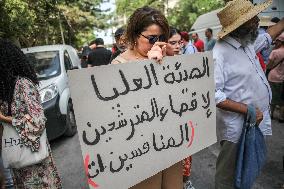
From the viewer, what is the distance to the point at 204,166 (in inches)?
180

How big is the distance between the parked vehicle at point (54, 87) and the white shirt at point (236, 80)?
11.6ft

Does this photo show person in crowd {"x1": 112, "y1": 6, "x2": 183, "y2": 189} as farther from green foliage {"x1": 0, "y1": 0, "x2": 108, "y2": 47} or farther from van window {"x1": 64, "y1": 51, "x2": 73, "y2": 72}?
green foliage {"x1": 0, "y1": 0, "x2": 108, "y2": 47}

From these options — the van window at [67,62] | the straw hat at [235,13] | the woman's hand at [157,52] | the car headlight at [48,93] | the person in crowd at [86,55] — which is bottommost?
the person in crowd at [86,55]

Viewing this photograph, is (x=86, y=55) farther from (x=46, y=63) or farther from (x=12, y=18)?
(x=46, y=63)

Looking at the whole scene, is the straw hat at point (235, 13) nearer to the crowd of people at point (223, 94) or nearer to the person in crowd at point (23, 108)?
the crowd of people at point (223, 94)

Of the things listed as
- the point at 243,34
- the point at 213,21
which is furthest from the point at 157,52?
the point at 213,21

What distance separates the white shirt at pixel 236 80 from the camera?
2.68 meters

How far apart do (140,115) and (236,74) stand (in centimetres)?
107

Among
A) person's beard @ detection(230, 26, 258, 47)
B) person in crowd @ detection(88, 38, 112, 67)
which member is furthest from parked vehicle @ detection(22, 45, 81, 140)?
person's beard @ detection(230, 26, 258, 47)

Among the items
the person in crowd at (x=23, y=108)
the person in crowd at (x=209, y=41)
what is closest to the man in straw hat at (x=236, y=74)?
the person in crowd at (x=23, y=108)

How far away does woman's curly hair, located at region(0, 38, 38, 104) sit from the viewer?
2.56m

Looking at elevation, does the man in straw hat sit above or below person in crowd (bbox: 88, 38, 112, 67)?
above

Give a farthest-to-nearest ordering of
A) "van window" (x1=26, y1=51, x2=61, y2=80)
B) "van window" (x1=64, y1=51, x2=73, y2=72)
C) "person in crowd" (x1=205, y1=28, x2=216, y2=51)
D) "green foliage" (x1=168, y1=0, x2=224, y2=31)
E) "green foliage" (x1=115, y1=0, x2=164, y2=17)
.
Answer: "green foliage" (x1=115, y1=0, x2=164, y2=17) → "green foliage" (x1=168, y1=0, x2=224, y2=31) → "person in crowd" (x1=205, y1=28, x2=216, y2=51) → "van window" (x1=64, y1=51, x2=73, y2=72) → "van window" (x1=26, y1=51, x2=61, y2=80)

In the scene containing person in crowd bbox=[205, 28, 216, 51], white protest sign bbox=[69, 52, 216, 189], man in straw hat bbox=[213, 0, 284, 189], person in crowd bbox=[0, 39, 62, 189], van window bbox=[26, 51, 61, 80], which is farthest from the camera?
person in crowd bbox=[205, 28, 216, 51]
